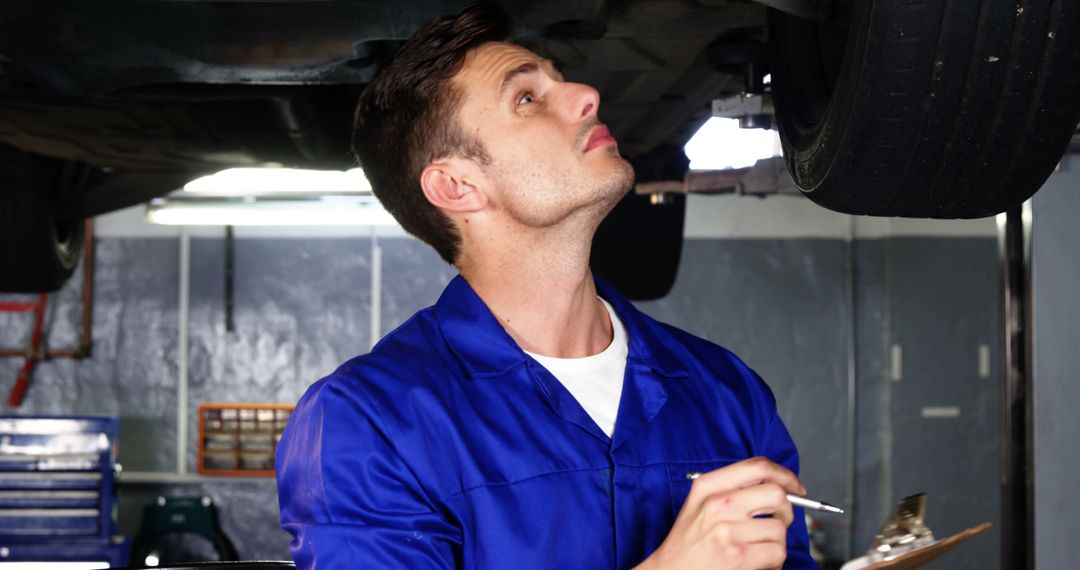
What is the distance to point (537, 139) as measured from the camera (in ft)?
4.13

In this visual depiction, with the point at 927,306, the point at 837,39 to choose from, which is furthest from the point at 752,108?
the point at 927,306

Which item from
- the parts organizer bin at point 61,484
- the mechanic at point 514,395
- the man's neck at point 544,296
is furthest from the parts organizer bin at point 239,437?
the man's neck at point 544,296

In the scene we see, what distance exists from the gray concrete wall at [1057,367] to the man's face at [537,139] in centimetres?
168

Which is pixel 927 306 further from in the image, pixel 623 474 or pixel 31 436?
pixel 623 474

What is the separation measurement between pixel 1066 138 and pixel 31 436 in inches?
226

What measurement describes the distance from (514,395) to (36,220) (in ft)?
7.64

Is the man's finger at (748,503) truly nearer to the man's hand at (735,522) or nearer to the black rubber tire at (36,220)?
the man's hand at (735,522)

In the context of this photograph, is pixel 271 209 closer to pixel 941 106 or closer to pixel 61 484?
pixel 61 484

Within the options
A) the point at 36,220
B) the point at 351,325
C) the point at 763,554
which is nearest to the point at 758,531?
the point at 763,554

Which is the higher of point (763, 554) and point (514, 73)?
point (514, 73)

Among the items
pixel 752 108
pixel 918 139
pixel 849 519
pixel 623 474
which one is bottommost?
pixel 849 519

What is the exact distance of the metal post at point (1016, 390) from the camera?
2.57m

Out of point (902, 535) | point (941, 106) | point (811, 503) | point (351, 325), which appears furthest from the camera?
point (351, 325)

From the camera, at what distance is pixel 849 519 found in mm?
6582
